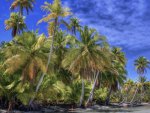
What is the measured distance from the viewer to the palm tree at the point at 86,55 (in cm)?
5719

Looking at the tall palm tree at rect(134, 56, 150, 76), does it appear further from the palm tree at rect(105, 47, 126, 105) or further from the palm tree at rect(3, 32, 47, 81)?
the palm tree at rect(3, 32, 47, 81)

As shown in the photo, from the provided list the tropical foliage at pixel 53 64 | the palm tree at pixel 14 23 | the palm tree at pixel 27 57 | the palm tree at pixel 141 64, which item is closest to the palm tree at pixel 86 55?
the tropical foliage at pixel 53 64

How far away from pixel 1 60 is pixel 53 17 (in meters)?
10.9

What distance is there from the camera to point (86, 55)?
5756cm

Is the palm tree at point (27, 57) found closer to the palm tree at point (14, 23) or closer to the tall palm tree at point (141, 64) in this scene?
the palm tree at point (14, 23)

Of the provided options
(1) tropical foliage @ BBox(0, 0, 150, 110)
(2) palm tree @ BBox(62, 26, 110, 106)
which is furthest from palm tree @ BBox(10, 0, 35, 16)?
(2) palm tree @ BBox(62, 26, 110, 106)

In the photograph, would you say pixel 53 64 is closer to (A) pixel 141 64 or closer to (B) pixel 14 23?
(B) pixel 14 23

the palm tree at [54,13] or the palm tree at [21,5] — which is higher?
the palm tree at [21,5]

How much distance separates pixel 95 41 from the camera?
195 feet

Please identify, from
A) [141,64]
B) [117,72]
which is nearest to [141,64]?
[141,64]

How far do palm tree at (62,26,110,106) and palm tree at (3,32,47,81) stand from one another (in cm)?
1040

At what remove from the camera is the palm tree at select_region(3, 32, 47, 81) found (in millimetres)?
44719

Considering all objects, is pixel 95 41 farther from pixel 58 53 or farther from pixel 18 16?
pixel 18 16

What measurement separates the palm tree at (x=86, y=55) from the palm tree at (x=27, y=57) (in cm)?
1040
